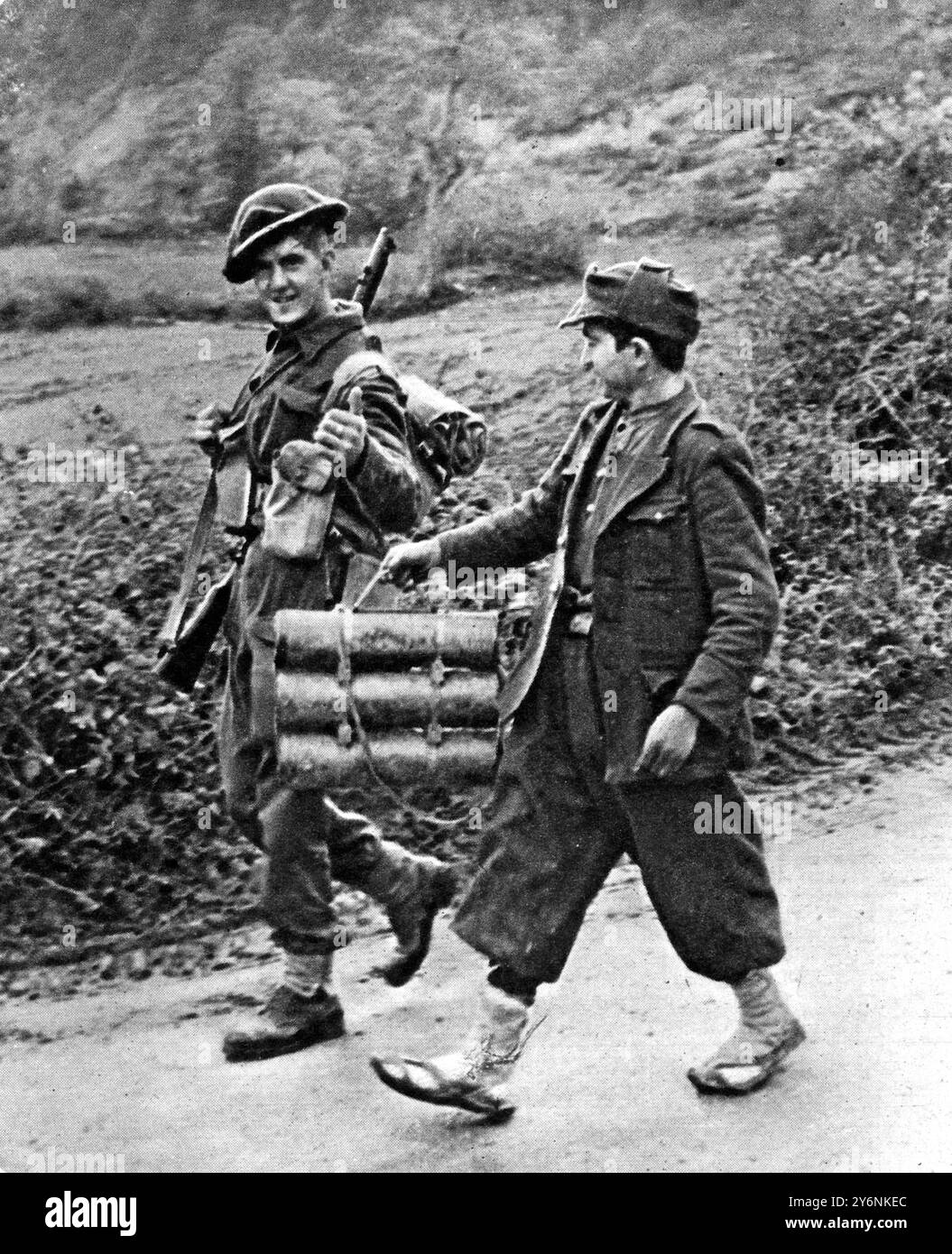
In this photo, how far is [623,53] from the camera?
8.24 meters

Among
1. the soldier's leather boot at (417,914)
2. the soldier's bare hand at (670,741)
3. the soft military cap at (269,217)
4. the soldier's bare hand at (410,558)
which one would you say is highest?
the soft military cap at (269,217)

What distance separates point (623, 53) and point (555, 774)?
3539 mm

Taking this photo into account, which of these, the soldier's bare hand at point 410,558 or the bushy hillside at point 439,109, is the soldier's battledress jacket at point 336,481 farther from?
the bushy hillside at point 439,109

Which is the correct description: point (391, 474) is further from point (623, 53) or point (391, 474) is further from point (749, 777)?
Answer: point (623, 53)

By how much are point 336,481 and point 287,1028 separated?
1497mm

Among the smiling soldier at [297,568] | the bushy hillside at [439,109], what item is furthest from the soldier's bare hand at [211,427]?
the bushy hillside at [439,109]

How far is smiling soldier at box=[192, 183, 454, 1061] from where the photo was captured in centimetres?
588

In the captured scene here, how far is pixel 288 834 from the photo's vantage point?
19.6ft

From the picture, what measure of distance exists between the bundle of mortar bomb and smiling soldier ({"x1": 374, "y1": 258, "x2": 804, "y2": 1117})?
14 cm

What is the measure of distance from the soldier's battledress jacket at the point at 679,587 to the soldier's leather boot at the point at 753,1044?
59cm

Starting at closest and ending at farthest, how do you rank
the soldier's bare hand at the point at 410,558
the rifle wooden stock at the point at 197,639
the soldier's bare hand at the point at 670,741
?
the soldier's bare hand at the point at 670,741
the soldier's bare hand at the point at 410,558
the rifle wooden stock at the point at 197,639

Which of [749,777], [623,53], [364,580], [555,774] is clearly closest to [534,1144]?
[555,774]

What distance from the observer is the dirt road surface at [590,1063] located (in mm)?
5641

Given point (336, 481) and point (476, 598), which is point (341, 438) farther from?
point (476, 598)
